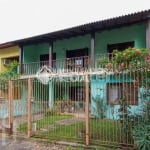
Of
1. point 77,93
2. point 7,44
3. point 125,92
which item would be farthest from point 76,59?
point 125,92

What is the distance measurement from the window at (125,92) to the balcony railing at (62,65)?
765 centimetres

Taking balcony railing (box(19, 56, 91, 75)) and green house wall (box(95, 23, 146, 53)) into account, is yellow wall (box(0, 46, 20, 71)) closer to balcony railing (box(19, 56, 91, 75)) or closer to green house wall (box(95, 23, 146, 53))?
balcony railing (box(19, 56, 91, 75))

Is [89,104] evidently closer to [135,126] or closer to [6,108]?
[135,126]

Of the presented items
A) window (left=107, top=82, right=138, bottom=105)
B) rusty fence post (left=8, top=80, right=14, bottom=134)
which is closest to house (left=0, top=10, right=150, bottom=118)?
window (left=107, top=82, right=138, bottom=105)

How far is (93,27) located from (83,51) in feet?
9.51

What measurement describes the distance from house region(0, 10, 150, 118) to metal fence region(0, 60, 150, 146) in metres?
0.03

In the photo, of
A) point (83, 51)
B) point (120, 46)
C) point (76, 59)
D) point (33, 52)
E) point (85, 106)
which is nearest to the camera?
point (85, 106)

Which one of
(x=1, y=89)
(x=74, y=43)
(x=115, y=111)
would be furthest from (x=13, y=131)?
(x=74, y=43)

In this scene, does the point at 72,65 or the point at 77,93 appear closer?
the point at 77,93

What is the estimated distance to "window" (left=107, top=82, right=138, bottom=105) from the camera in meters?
6.97

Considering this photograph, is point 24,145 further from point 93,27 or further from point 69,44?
point 69,44

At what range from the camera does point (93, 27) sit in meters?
15.2

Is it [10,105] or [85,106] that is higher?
[85,106]

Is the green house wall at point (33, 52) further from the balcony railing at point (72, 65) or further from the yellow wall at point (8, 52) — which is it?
the balcony railing at point (72, 65)
